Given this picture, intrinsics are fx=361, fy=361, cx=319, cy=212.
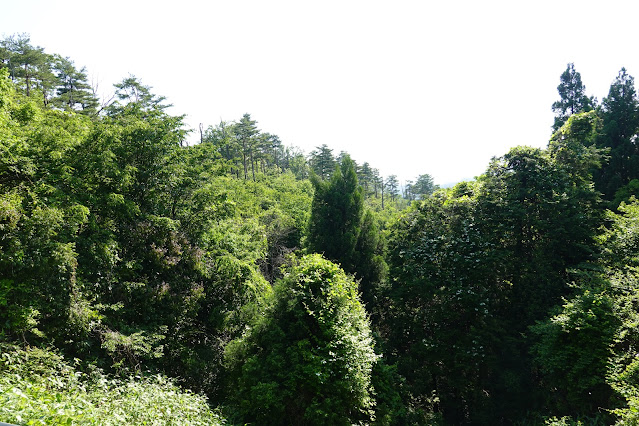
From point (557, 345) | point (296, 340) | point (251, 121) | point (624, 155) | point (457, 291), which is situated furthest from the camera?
point (251, 121)

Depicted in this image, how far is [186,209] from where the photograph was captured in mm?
10922

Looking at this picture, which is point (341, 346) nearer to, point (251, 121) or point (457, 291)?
→ point (457, 291)

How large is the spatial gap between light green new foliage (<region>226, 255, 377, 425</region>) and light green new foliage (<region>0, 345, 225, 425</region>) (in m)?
1.14

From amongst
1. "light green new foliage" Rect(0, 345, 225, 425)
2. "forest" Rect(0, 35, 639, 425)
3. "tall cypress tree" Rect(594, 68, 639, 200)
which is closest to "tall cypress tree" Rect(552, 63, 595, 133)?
"tall cypress tree" Rect(594, 68, 639, 200)

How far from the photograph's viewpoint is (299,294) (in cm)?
858

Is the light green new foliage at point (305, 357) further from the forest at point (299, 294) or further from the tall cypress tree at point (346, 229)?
the tall cypress tree at point (346, 229)

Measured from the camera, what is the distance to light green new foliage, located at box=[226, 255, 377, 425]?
781 cm

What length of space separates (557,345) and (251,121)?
3738 centimetres

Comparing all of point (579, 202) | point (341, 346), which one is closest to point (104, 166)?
point (341, 346)

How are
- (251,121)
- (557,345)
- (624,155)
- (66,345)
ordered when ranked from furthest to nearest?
(251,121)
(624,155)
(557,345)
(66,345)

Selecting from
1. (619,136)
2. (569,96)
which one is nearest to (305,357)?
(619,136)

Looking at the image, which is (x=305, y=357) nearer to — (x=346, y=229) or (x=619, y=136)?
(x=346, y=229)

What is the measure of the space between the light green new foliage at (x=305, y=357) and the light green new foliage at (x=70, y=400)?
3.73 feet

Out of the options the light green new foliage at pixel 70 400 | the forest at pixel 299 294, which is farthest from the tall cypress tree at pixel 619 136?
the light green new foliage at pixel 70 400
